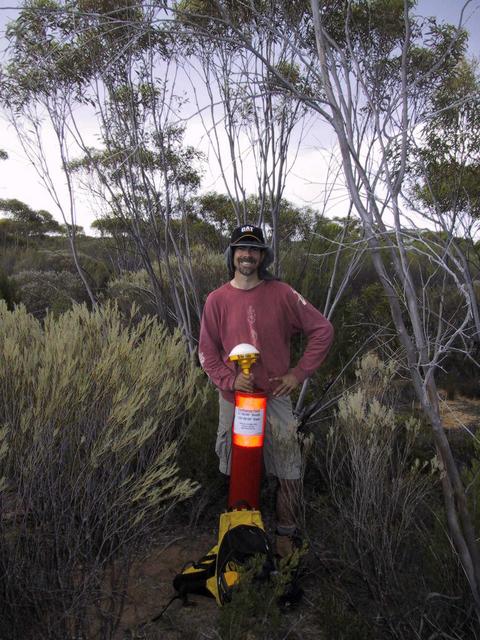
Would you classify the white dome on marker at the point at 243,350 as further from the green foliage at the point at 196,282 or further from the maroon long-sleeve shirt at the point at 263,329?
the green foliage at the point at 196,282

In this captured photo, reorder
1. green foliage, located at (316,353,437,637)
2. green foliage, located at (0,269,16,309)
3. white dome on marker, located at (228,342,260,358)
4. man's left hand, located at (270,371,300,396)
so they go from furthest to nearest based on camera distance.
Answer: green foliage, located at (0,269,16,309) < man's left hand, located at (270,371,300,396) < white dome on marker, located at (228,342,260,358) < green foliage, located at (316,353,437,637)

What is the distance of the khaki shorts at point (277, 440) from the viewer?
9.61 ft

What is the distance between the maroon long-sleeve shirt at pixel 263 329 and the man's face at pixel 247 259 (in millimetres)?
115

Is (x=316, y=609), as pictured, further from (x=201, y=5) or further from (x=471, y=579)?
(x=201, y=5)

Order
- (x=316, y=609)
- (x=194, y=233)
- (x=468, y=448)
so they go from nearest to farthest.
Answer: (x=316, y=609) < (x=468, y=448) < (x=194, y=233)

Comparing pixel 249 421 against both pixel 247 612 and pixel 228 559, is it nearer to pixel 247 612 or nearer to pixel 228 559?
pixel 228 559

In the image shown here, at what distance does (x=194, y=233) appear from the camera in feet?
50.7

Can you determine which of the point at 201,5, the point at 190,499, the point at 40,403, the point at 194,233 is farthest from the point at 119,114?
the point at 194,233

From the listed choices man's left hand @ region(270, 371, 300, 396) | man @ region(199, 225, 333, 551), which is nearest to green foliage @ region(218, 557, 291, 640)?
man @ region(199, 225, 333, 551)

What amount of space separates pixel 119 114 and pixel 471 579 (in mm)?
4827

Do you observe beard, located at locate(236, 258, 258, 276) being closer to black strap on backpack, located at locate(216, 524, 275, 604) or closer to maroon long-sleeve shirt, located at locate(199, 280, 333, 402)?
maroon long-sleeve shirt, located at locate(199, 280, 333, 402)

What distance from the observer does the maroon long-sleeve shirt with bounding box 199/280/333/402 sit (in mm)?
3010

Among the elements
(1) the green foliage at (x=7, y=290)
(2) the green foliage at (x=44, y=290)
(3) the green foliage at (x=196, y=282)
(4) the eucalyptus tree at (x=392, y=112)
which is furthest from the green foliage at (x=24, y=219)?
(4) the eucalyptus tree at (x=392, y=112)

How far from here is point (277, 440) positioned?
2898 mm
